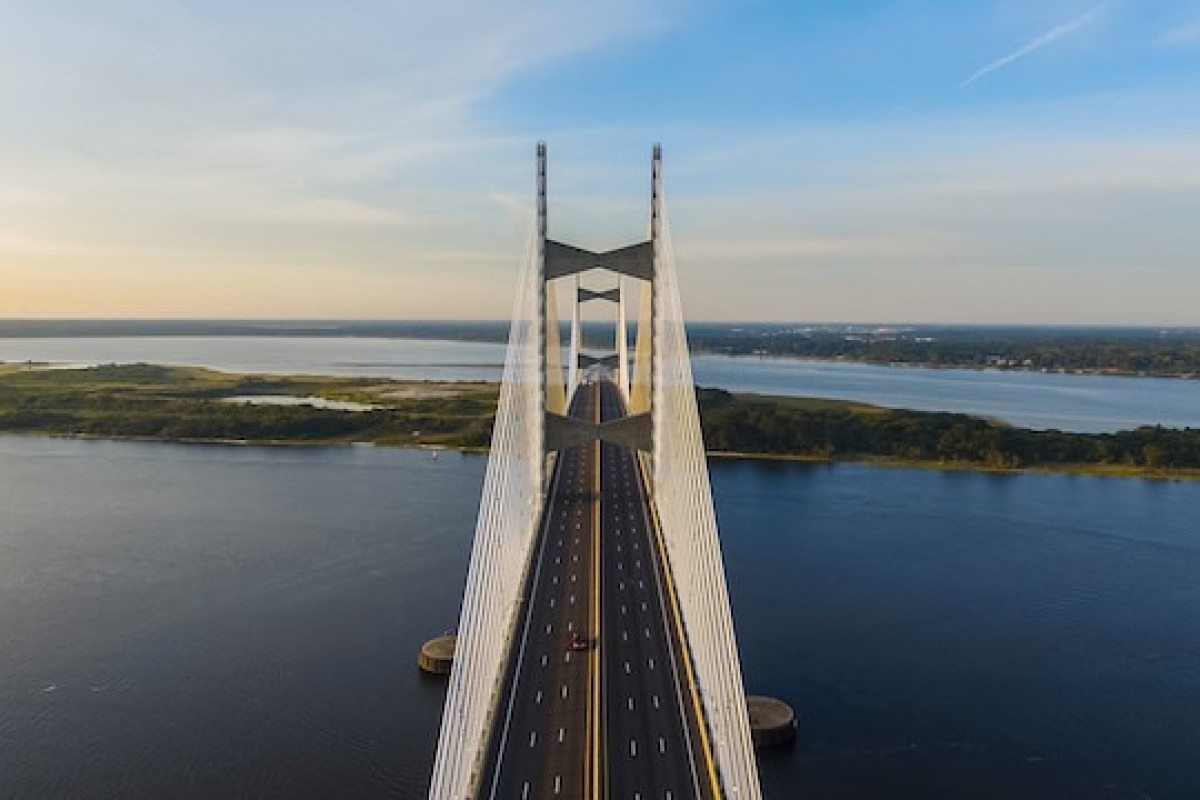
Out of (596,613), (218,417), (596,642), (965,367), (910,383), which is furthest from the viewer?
(965,367)

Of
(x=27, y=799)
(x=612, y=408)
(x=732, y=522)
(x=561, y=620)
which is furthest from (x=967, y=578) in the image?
(x=612, y=408)

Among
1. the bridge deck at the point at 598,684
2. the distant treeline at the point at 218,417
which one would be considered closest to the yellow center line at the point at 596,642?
the bridge deck at the point at 598,684

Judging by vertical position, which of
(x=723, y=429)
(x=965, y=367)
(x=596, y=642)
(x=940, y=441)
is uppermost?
(x=965, y=367)

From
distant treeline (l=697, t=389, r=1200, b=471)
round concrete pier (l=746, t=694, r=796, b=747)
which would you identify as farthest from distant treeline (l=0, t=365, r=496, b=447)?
round concrete pier (l=746, t=694, r=796, b=747)

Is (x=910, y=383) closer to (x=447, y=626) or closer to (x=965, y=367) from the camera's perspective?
(x=965, y=367)

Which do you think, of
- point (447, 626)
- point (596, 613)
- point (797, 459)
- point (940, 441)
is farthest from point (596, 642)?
point (940, 441)

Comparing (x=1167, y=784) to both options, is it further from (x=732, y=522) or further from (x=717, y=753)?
(x=732, y=522)
